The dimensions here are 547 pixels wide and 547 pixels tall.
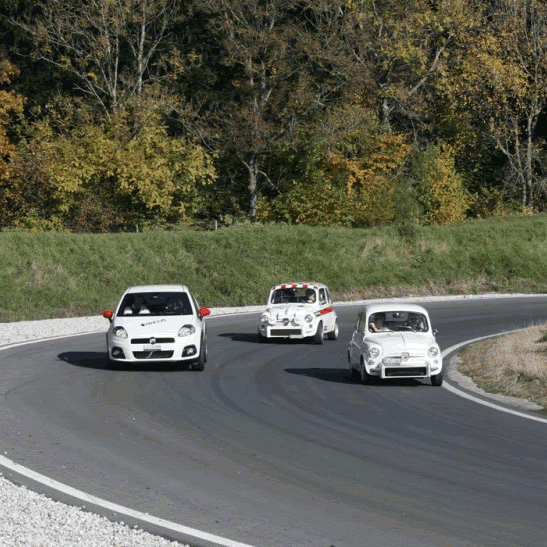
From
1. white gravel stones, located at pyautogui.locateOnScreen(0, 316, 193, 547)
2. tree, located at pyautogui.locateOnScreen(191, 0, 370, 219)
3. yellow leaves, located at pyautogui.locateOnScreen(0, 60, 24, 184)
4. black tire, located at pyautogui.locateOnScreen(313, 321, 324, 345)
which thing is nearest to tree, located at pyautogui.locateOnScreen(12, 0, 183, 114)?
yellow leaves, located at pyautogui.locateOnScreen(0, 60, 24, 184)

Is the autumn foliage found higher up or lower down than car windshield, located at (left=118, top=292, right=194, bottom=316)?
higher up

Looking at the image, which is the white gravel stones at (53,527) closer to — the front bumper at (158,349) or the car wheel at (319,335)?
the front bumper at (158,349)

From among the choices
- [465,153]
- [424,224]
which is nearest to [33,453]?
[424,224]

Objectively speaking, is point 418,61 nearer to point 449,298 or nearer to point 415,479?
point 449,298

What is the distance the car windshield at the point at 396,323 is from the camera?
19.3m

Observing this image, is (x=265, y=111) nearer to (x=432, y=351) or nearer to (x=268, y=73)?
(x=268, y=73)

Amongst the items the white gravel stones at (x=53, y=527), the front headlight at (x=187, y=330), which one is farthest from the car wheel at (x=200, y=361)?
the white gravel stones at (x=53, y=527)

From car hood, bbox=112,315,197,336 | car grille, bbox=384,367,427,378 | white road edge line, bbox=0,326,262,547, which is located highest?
white road edge line, bbox=0,326,262,547

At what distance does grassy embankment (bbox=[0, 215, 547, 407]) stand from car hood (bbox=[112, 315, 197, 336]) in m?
19.1

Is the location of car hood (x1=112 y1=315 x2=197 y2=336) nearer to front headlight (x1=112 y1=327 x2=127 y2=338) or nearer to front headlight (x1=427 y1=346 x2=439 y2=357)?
front headlight (x1=112 y1=327 x2=127 y2=338)

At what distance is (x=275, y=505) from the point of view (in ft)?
30.8

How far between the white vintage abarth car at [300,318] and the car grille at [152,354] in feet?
23.2

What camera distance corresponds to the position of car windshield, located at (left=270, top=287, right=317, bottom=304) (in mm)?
28859

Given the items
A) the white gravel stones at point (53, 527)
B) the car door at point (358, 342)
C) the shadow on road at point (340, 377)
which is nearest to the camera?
the white gravel stones at point (53, 527)
